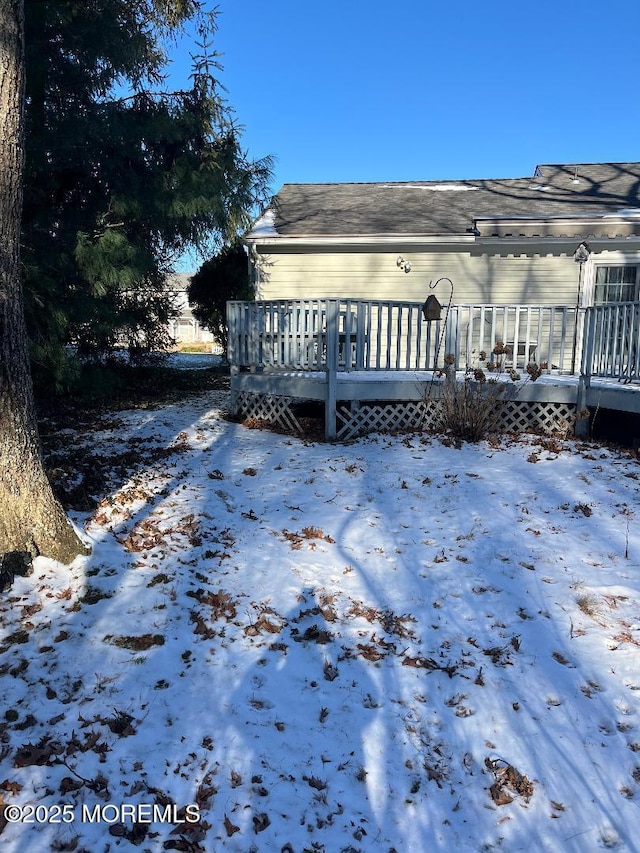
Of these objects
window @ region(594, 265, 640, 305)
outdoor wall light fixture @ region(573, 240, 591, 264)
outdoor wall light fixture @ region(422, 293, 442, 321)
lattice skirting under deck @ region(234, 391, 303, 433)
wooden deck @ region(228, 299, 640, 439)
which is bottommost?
lattice skirting under deck @ region(234, 391, 303, 433)

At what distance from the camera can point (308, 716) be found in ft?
8.41

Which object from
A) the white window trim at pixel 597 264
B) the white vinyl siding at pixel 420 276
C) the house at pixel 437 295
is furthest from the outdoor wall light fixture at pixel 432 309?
the white window trim at pixel 597 264

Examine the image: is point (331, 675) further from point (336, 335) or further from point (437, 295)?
point (437, 295)

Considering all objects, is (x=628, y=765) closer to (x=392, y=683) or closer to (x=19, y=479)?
(x=392, y=683)

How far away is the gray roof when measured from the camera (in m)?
10.1

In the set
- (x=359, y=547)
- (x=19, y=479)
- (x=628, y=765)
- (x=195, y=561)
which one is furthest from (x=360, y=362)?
(x=628, y=765)

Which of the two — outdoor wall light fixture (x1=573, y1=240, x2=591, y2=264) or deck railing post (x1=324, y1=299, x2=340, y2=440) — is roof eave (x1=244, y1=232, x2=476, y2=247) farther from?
deck railing post (x1=324, y1=299, x2=340, y2=440)

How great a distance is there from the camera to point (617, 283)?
10.3 meters

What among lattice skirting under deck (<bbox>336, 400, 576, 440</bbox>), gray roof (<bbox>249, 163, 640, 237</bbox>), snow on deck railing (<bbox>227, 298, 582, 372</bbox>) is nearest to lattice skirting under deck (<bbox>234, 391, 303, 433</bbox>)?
snow on deck railing (<bbox>227, 298, 582, 372</bbox>)

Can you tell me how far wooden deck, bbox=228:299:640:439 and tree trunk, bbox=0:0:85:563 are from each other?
3.85 metres

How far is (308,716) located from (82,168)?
8.79m

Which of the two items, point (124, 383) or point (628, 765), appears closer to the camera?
point (628, 765)

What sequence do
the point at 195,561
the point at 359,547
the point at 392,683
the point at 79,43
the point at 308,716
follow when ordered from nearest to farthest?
the point at 308,716 < the point at 392,683 < the point at 195,561 < the point at 359,547 < the point at 79,43

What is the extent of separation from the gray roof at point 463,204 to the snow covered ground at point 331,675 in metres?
6.66
